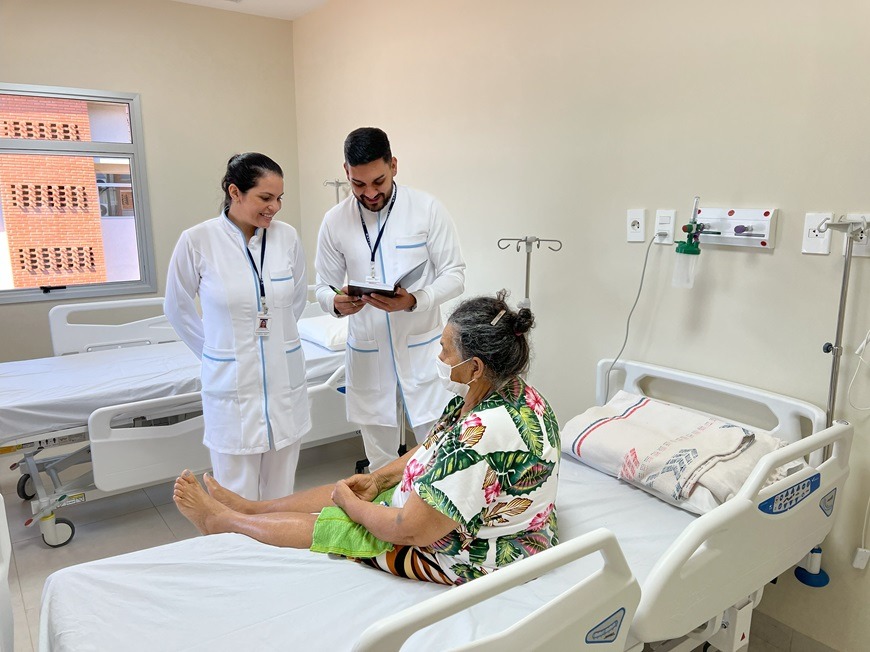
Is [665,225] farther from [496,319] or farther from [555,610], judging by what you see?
[555,610]

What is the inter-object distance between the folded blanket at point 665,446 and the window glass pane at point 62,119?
335 cm

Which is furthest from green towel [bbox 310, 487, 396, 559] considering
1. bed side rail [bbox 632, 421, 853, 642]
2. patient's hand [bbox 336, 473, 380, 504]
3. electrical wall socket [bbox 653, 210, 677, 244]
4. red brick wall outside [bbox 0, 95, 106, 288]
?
red brick wall outside [bbox 0, 95, 106, 288]

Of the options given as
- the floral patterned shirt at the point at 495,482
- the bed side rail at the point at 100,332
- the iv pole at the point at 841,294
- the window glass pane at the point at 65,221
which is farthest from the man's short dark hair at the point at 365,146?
the window glass pane at the point at 65,221

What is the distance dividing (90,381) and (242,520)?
4.51ft

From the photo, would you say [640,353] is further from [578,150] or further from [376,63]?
[376,63]

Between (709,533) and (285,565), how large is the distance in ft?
3.12

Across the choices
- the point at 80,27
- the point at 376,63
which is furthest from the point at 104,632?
the point at 80,27

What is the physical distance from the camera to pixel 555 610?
1117 millimetres

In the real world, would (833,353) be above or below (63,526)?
above

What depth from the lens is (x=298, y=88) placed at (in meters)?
4.29

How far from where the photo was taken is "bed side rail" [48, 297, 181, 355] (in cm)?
313

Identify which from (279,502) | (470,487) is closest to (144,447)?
(279,502)

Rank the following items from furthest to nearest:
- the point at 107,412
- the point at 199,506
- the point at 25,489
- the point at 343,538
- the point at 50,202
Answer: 1. the point at 50,202
2. the point at 25,489
3. the point at 107,412
4. the point at 199,506
5. the point at 343,538

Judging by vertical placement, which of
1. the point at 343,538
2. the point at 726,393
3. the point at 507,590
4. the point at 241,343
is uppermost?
the point at 241,343
